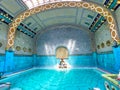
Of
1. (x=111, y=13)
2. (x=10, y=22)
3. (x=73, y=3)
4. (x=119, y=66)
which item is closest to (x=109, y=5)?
(x=111, y=13)

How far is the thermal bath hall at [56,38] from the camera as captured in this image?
27.6 feet

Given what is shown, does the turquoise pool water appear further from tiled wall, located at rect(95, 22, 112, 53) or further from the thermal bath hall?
tiled wall, located at rect(95, 22, 112, 53)

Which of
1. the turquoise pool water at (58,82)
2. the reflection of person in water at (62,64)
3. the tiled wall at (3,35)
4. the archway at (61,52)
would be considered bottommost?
the turquoise pool water at (58,82)

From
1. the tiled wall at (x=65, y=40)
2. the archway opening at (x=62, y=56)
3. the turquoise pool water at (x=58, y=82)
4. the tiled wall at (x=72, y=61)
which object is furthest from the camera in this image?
the archway opening at (x=62, y=56)

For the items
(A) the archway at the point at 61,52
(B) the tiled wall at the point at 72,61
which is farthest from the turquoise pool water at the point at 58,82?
(A) the archway at the point at 61,52

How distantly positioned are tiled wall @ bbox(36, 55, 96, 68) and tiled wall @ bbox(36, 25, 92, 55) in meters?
0.65

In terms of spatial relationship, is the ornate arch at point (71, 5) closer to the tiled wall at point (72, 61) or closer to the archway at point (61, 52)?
the tiled wall at point (72, 61)

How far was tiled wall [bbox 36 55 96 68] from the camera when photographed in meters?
13.7

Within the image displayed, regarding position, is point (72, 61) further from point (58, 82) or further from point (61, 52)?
point (58, 82)

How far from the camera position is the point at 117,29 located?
7102 millimetres

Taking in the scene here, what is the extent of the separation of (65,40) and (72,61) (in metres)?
2.97

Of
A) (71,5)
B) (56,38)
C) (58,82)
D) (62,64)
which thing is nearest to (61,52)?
(62,64)

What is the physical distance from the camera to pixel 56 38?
14.8 m

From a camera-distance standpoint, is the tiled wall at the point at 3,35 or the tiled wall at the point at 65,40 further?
the tiled wall at the point at 65,40
